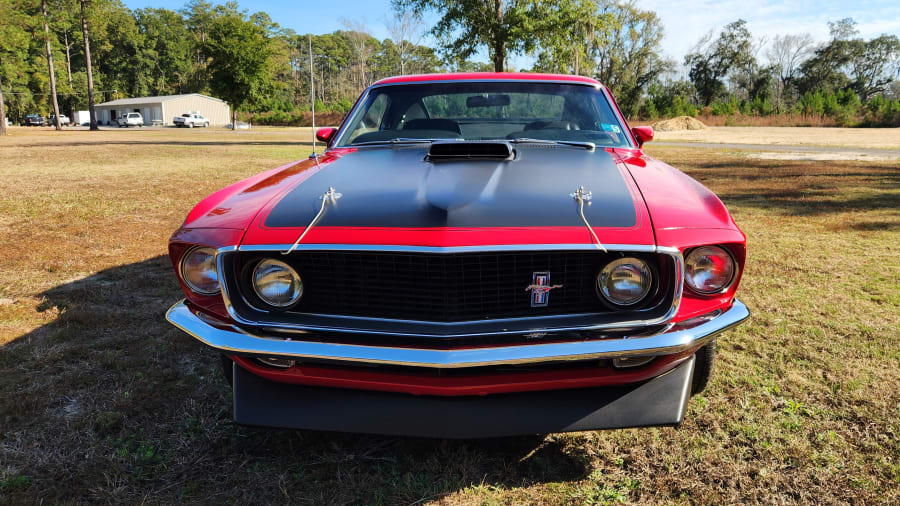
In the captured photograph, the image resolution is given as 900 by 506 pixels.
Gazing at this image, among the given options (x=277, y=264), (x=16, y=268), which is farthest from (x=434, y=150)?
(x=16, y=268)

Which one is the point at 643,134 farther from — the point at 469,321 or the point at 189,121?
the point at 189,121

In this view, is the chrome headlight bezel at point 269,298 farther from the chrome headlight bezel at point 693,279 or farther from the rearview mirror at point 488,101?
the rearview mirror at point 488,101

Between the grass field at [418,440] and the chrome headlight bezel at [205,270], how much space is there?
0.67 m

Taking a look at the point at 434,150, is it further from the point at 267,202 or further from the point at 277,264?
the point at 277,264

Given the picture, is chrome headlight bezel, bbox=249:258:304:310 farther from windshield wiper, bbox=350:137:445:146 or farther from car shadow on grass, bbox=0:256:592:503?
windshield wiper, bbox=350:137:445:146

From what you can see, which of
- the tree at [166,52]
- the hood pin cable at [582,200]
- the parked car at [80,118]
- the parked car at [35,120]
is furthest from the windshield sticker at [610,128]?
the tree at [166,52]

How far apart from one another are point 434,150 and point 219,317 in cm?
111

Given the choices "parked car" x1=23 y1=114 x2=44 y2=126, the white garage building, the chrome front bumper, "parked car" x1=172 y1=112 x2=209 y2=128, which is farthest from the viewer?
the white garage building

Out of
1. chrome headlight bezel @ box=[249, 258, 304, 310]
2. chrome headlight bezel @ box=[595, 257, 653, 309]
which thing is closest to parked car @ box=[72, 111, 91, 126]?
chrome headlight bezel @ box=[249, 258, 304, 310]

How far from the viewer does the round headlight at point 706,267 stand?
1828mm

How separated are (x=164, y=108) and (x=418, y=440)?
67.9m

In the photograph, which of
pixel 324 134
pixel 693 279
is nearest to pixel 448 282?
pixel 693 279

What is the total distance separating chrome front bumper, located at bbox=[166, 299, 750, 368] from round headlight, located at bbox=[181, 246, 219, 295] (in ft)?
0.65

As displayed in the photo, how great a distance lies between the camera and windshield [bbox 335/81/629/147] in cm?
297
